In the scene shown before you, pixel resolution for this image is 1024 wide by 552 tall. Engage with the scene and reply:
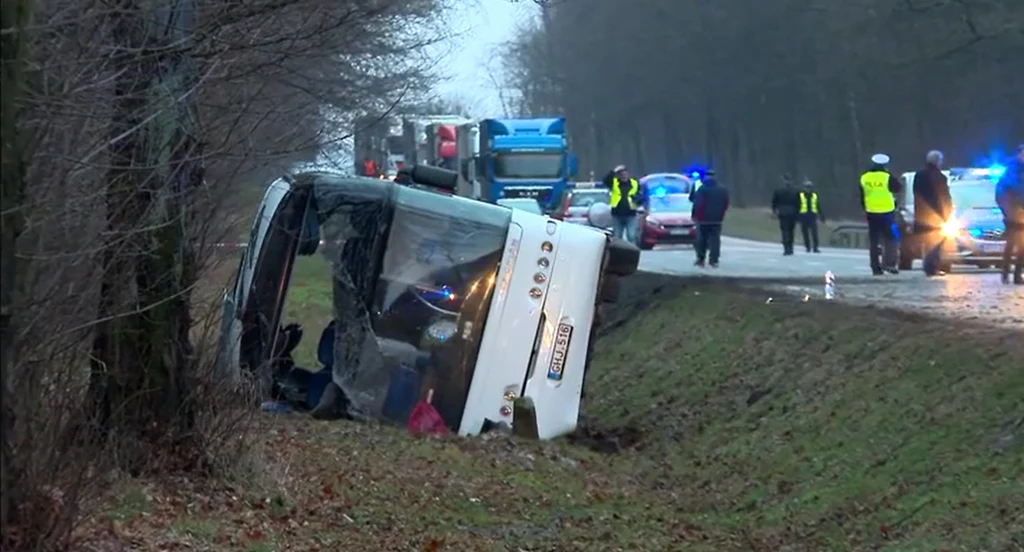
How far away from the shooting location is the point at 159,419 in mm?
11203

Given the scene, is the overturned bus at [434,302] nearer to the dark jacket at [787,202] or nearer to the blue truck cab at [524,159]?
the dark jacket at [787,202]

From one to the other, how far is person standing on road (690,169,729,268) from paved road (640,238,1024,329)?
1.24 ft

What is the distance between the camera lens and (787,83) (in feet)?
238

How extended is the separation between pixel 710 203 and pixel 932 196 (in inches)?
279

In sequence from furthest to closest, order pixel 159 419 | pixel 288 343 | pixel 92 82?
pixel 288 343
pixel 159 419
pixel 92 82

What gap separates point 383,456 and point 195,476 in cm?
271

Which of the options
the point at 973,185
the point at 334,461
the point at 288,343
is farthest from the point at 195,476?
the point at 973,185

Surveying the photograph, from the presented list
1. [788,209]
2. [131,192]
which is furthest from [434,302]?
[788,209]

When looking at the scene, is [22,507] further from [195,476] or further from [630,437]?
[630,437]

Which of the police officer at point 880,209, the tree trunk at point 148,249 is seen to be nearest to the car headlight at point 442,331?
the tree trunk at point 148,249

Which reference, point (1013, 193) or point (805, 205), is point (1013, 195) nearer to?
point (1013, 193)

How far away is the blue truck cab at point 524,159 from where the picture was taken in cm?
4878

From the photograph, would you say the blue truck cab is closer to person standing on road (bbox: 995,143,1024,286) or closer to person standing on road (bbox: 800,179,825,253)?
person standing on road (bbox: 800,179,825,253)

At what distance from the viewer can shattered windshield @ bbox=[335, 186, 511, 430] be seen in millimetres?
15836
